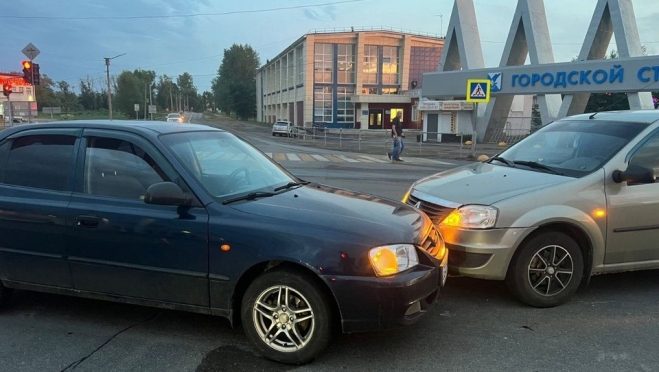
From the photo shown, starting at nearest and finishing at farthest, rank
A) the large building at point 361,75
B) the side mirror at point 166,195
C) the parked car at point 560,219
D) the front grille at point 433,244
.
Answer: the side mirror at point 166,195
the front grille at point 433,244
the parked car at point 560,219
the large building at point 361,75

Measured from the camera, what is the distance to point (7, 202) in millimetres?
3881

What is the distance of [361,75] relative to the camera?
56.6 metres

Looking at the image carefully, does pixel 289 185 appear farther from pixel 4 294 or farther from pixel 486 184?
pixel 4 294

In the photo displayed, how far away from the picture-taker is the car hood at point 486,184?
4.33 meters

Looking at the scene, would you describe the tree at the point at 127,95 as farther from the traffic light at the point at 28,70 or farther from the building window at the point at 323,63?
the traffic light at the point at 28,70

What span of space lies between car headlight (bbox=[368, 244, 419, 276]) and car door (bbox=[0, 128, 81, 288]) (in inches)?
95.0

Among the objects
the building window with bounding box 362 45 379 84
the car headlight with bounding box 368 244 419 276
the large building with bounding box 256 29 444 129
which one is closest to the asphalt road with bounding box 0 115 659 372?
the car headlight with bounding box 368 244 419 276

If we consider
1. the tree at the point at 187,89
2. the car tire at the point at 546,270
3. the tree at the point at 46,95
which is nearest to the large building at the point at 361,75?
the car tire at the point at 546,270

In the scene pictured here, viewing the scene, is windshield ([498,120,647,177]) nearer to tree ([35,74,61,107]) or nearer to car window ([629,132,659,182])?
car window ([629,132,659,182])

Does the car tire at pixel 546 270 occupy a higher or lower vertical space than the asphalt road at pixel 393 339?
higher

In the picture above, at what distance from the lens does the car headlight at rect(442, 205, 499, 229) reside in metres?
4.18

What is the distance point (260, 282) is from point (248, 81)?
113 meters

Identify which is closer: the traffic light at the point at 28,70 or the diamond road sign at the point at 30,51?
the diamond road sign at the point at 30,51

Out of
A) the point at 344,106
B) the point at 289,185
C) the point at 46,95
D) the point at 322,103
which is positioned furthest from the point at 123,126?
the point at 46,95
